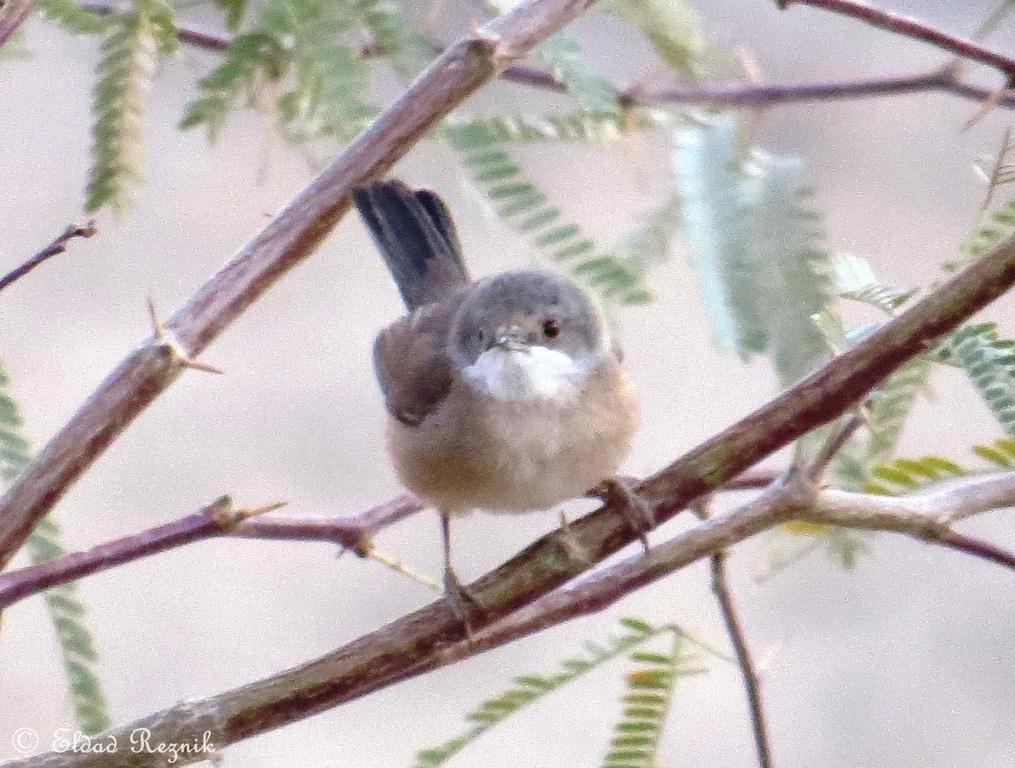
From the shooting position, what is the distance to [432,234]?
2.83 meters

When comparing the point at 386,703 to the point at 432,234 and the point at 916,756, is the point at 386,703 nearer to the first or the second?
the point at 916,756

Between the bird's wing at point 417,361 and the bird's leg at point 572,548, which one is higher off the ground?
the bird's wing at point 417,361

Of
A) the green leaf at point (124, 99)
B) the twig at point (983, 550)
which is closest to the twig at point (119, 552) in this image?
the green leaf at point (124, 99)

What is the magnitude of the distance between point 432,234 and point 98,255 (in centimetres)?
418

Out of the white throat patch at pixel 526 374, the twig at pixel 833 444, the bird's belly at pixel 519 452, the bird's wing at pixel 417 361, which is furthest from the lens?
the bird's wing at pixel 417 361

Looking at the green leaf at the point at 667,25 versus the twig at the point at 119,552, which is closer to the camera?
the twig at the point at 119,552

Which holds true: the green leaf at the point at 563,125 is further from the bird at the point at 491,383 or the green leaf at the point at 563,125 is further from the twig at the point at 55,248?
the twig at the point at 55,248

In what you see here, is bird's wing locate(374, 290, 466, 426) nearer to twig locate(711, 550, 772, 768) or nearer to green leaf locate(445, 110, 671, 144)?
green leaf locate(445, 110, 671, 144)

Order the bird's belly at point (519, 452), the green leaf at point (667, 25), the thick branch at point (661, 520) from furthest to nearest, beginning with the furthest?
the bird's belly at point (519, 452), the green leaf at point (667, 25), the thick branch at point (661, 520)

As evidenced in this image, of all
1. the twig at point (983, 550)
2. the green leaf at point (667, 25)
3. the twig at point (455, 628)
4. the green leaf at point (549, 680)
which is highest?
the green leaf at point (667, 25)

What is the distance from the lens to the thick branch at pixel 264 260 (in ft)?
4.16

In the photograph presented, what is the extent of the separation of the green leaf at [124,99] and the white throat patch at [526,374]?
3.16ft

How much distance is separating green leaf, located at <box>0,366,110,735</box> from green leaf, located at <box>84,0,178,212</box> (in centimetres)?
26

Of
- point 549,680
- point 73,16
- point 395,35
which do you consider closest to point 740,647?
point 549,680
